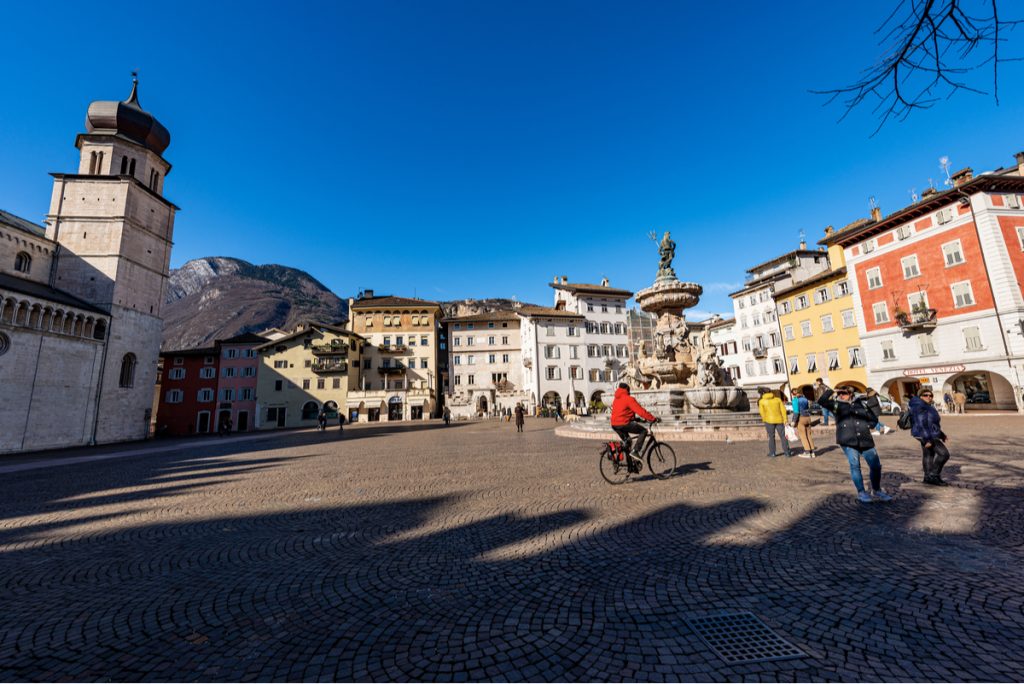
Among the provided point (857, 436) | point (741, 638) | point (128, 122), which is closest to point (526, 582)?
point (741, 638)

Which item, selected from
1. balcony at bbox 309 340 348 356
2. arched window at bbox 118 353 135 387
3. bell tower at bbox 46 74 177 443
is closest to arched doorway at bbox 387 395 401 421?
balcony at bbox 309 340 348 356

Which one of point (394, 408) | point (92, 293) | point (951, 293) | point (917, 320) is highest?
point (92, 293)

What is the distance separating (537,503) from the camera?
6.38m

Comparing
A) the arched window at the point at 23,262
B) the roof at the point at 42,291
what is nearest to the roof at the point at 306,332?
the roof at the point at 42,291

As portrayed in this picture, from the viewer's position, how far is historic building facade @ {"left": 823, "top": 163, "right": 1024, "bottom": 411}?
23.7 m

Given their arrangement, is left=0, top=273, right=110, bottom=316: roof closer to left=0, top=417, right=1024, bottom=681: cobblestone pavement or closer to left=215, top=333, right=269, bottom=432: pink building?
left=215, top=333, right=269, bottom=432: pink building

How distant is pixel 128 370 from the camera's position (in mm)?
33438

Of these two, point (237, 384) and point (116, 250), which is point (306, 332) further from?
point (116, 250)

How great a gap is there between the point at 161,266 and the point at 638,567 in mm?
48561

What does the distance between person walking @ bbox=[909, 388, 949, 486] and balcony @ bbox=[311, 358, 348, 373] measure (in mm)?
47936

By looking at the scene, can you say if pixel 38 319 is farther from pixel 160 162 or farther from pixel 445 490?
pixel 445 490

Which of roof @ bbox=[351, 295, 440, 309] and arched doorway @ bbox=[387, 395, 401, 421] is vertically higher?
roof @ bbox=[351, 295, 440, 309]

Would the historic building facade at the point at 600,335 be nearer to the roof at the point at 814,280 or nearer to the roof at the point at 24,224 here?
the roof at the point at 814,280

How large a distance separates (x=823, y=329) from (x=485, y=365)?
3482 cm
